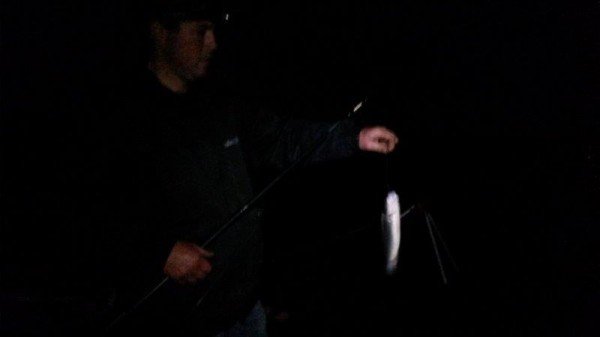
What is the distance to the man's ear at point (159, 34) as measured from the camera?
2002 millimetres

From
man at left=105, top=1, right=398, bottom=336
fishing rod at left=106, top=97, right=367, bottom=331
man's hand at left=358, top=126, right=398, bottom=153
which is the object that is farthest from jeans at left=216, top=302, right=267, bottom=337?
man's hand at left=358, top=126, right=398, bottom=153

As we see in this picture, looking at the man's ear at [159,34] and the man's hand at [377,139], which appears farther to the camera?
the man's hand at [377,139]

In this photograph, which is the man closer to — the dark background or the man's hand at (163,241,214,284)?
the man's hand at (163,241,214,284)

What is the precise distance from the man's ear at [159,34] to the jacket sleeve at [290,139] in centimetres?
63

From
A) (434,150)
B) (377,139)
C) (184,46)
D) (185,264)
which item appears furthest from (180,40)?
(434,150)

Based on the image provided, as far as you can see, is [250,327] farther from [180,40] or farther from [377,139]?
[180,40]

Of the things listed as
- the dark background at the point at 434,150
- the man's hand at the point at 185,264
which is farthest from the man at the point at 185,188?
the dark background at the point at 434,150

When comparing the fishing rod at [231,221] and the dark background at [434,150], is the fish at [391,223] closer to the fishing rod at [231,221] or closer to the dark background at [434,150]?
the fishing rod at [231,221]

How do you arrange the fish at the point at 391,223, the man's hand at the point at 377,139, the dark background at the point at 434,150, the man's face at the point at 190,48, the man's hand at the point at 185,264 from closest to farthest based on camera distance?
the man's hand at the point at 185,264 < the man's face at the point at 190,48 < the fish at the point at 391,223 < the man's hand at the point at 377,139 < the dark background at the point at 434,150

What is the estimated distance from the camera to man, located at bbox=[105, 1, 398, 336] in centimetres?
180

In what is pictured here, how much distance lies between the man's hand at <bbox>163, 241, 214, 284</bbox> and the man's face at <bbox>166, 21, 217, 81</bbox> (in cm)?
87

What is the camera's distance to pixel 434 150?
385 cm

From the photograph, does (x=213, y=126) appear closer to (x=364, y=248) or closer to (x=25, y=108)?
(x=25, y=108)

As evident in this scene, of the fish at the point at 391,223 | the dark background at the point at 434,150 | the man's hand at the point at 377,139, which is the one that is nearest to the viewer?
the fish at the point at 391,223
